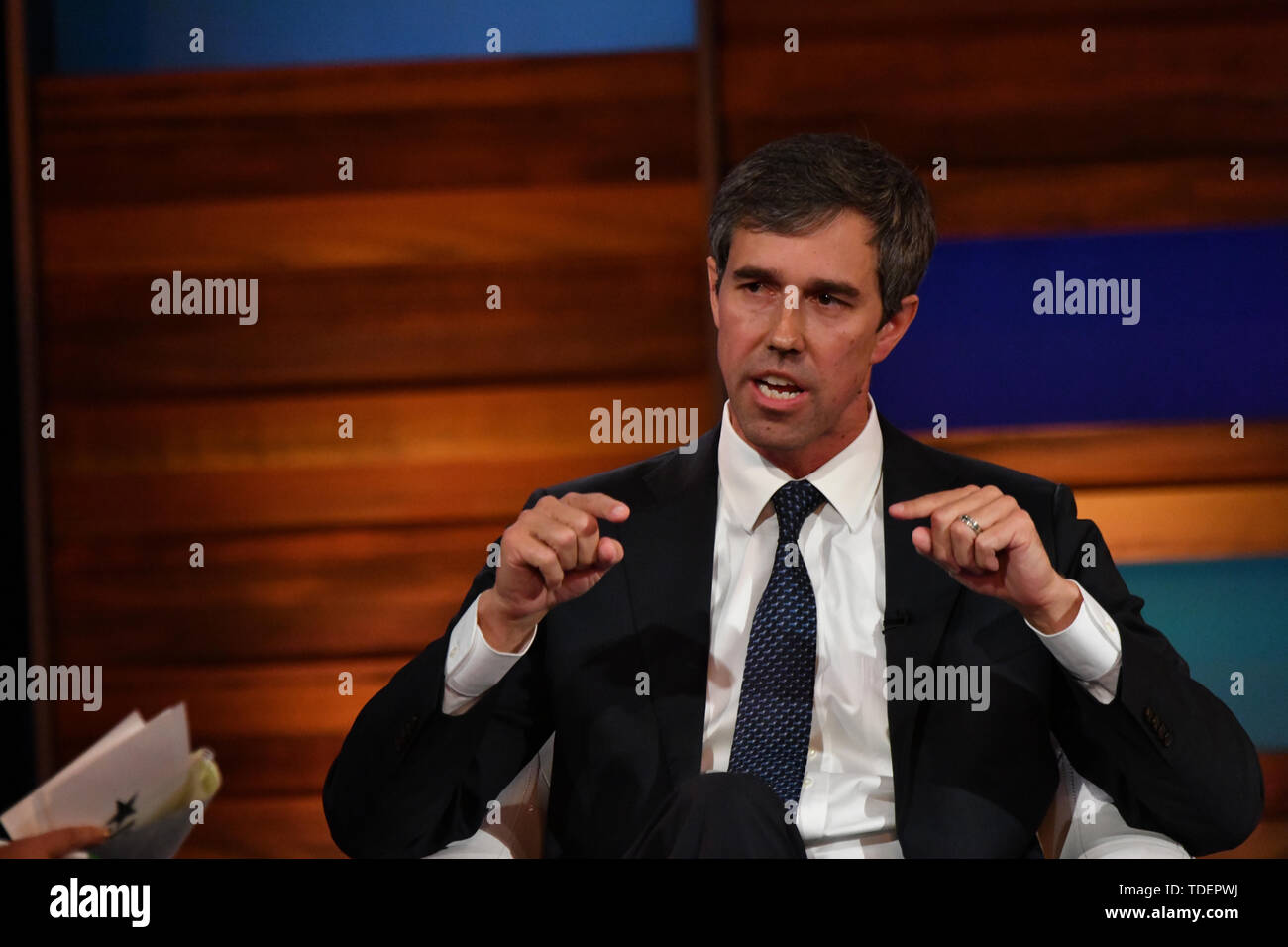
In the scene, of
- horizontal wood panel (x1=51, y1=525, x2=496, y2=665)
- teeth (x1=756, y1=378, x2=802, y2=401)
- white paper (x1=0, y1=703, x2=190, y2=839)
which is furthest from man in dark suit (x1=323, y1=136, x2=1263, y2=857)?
horizontal wood panel (x1=51, y1=525, x2=496, y2=665)

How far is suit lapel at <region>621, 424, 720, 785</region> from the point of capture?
5.66 feet

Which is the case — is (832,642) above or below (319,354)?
below

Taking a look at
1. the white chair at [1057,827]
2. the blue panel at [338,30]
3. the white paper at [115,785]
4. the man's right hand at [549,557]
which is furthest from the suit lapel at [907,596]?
the blue panel at [338,30]

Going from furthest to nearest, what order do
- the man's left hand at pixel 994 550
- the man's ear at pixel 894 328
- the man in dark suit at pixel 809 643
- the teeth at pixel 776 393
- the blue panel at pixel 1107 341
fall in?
the blue panel at pixel 1107 341 → the man's ear at pixel 894 328 → the teeth at pixel 776 393 → the man in dark suit at pixel 809 643 → the man's left hand at pixel 994 550

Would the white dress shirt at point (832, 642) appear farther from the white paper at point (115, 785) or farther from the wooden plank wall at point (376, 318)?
the wooden plank wall at point (376, 318)

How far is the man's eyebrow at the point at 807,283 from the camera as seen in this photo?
1.79m

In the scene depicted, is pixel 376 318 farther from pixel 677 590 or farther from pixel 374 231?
pixel 677 590

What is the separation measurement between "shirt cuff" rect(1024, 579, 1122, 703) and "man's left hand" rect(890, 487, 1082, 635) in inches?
0.7

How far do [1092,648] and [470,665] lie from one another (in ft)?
2.46

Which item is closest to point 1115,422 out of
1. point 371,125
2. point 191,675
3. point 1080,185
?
point 1080,185

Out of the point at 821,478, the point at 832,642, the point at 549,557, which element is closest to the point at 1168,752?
the point at 832,642

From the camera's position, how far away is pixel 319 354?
3012 mm

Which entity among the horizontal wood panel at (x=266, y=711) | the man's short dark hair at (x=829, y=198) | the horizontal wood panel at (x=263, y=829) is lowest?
the horizontal wood panel at (x=263, y=829)

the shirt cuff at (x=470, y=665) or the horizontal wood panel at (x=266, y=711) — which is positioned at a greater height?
the shirt cuff at (x=470, y=665)
